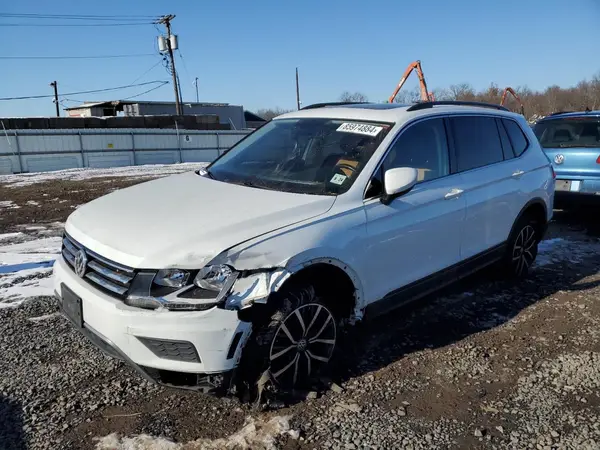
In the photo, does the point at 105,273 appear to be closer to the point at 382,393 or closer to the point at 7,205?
the point at 382,393

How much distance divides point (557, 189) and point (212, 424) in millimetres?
6864

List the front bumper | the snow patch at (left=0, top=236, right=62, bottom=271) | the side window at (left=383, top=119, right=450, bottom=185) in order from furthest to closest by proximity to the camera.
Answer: the snow patch at (left=0, top=236, right=62, bottom=271) < the side window at (left=383, top=119, right=450, bottom=185) < the front bumper

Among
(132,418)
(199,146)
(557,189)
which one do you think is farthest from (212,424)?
(199,146)

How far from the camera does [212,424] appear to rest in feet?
9.19

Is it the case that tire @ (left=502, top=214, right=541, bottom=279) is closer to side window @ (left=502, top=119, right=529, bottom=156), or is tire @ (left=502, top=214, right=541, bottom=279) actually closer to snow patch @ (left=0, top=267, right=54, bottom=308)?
side window @ (left=502, top=119, right=529, bottom=156)

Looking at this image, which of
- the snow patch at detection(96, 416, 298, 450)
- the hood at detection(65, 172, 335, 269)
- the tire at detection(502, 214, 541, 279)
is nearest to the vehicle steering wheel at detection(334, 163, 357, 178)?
the hood at detection(65, 172, 335, 269)

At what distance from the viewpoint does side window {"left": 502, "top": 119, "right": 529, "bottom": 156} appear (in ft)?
16.4

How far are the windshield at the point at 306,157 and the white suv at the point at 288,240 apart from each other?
0.01m

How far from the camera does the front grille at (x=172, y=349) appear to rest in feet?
8.48

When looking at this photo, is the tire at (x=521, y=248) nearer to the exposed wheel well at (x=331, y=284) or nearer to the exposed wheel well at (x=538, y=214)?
the exposed wheel well at (x=538, y=214)

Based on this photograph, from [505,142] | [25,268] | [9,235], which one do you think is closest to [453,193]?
[505,142]

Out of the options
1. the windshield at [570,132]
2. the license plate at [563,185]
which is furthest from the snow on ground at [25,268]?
the windshield at [570,132]

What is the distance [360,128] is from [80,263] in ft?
7.30

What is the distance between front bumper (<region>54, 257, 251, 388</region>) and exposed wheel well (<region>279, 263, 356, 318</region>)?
43 centimetres
